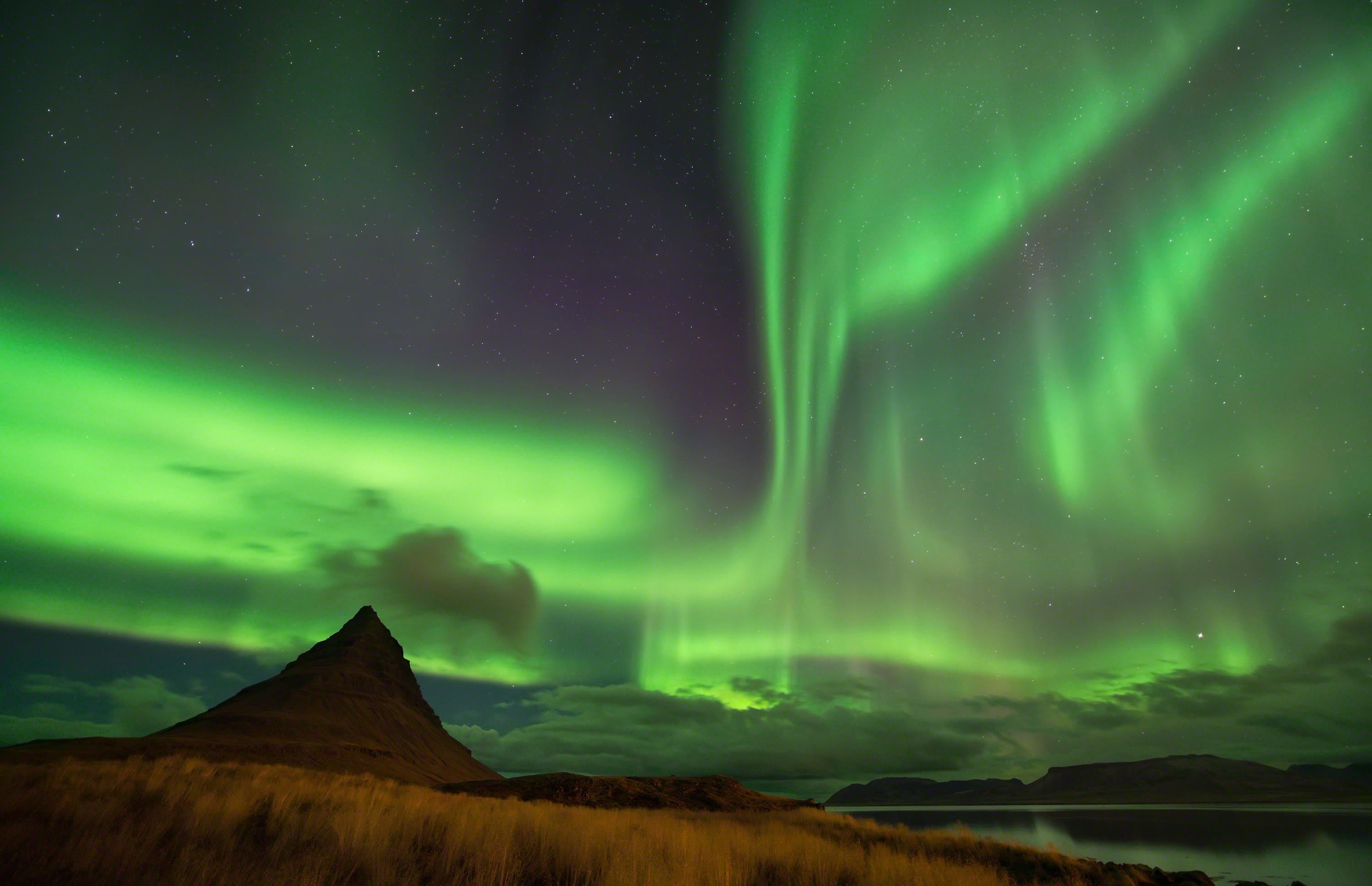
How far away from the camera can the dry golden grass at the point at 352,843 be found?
6.94 meters

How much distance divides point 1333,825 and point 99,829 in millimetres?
180042

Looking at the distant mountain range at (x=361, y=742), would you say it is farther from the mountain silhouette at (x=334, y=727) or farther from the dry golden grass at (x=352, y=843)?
the dry golden grass at (x=352, y=843)

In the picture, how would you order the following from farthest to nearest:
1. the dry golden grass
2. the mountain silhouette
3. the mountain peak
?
the mountain peak → the mountain silhouette → the dry golden grass

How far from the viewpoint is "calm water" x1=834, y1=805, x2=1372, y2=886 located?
151 feet

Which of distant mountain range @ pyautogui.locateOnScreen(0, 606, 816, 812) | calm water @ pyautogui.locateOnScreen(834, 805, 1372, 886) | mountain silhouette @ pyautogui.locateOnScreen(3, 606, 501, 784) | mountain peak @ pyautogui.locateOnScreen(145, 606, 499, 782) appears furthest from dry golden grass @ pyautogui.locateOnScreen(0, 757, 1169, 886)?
mountain peak @ pyautogui.locateOnScreen(145, 606, 499, 782)

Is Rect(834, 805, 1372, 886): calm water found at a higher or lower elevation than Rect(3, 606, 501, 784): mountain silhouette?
lower

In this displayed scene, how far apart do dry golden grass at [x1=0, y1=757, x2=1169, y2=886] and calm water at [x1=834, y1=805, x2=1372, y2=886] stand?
8.26 m

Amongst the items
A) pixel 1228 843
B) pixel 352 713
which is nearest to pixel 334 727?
pixel 352 713

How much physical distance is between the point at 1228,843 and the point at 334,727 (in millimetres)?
111482

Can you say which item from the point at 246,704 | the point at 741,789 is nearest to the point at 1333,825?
the point at 741,789

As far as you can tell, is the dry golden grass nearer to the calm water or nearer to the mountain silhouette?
the calm water

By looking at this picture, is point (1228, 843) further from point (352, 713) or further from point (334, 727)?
point (352, 713)

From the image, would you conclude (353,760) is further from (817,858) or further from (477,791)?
(817,858)

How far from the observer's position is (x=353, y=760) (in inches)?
2547
